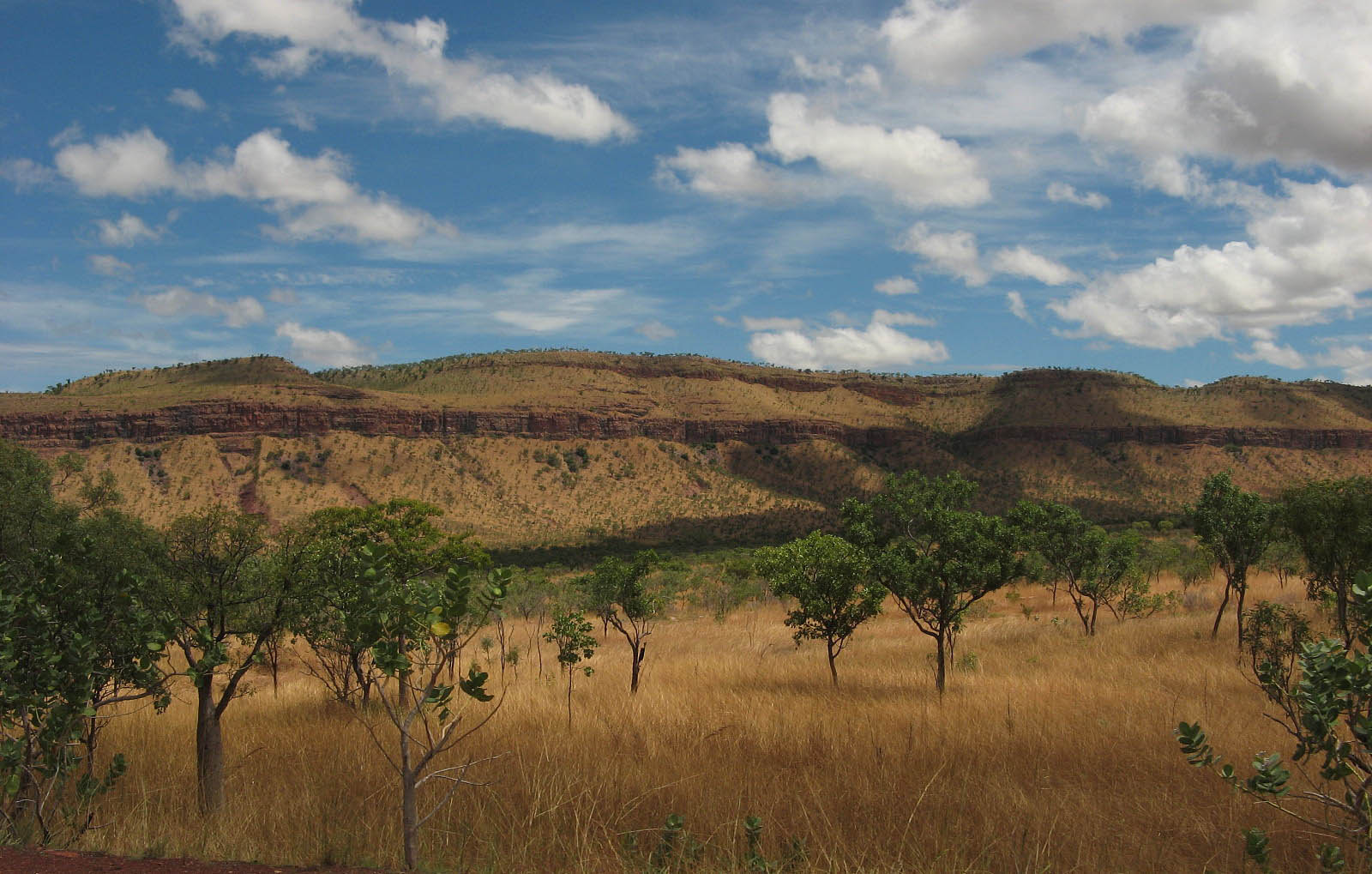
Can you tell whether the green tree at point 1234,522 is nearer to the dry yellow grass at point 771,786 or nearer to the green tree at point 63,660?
the dry yellow grass at point 771,786

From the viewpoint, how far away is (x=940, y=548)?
1720 cm

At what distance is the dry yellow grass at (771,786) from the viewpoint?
625cm

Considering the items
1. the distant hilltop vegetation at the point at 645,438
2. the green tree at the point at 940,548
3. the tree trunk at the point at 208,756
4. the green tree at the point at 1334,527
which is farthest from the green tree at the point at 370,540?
the distant hilltop vegetation at the point at 645,438

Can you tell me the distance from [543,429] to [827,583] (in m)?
85.7

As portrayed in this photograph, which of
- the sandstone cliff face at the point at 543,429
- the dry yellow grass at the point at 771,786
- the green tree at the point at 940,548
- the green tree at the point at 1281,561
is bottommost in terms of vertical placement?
the green tree at the point at 1281,561

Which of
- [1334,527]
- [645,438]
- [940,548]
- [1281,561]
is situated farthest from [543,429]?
[1334,527]

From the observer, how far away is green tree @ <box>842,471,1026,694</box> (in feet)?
55.0

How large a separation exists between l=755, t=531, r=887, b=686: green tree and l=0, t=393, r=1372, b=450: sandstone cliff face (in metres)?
80.9

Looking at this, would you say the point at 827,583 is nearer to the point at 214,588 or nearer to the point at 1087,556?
the point at 214,588

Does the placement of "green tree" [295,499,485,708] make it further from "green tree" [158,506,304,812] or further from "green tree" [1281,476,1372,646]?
"green tree" [1281,476,1372,646]

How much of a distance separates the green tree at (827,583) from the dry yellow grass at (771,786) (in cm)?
416

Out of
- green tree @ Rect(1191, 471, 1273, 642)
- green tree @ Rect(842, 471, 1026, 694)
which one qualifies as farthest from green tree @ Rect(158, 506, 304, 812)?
green tree @ Rect(1191, 471, 1273, 642)

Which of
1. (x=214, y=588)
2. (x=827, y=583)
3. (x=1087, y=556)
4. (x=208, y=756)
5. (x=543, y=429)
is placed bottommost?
(x=1087, y=556)

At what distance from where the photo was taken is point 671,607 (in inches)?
1779
